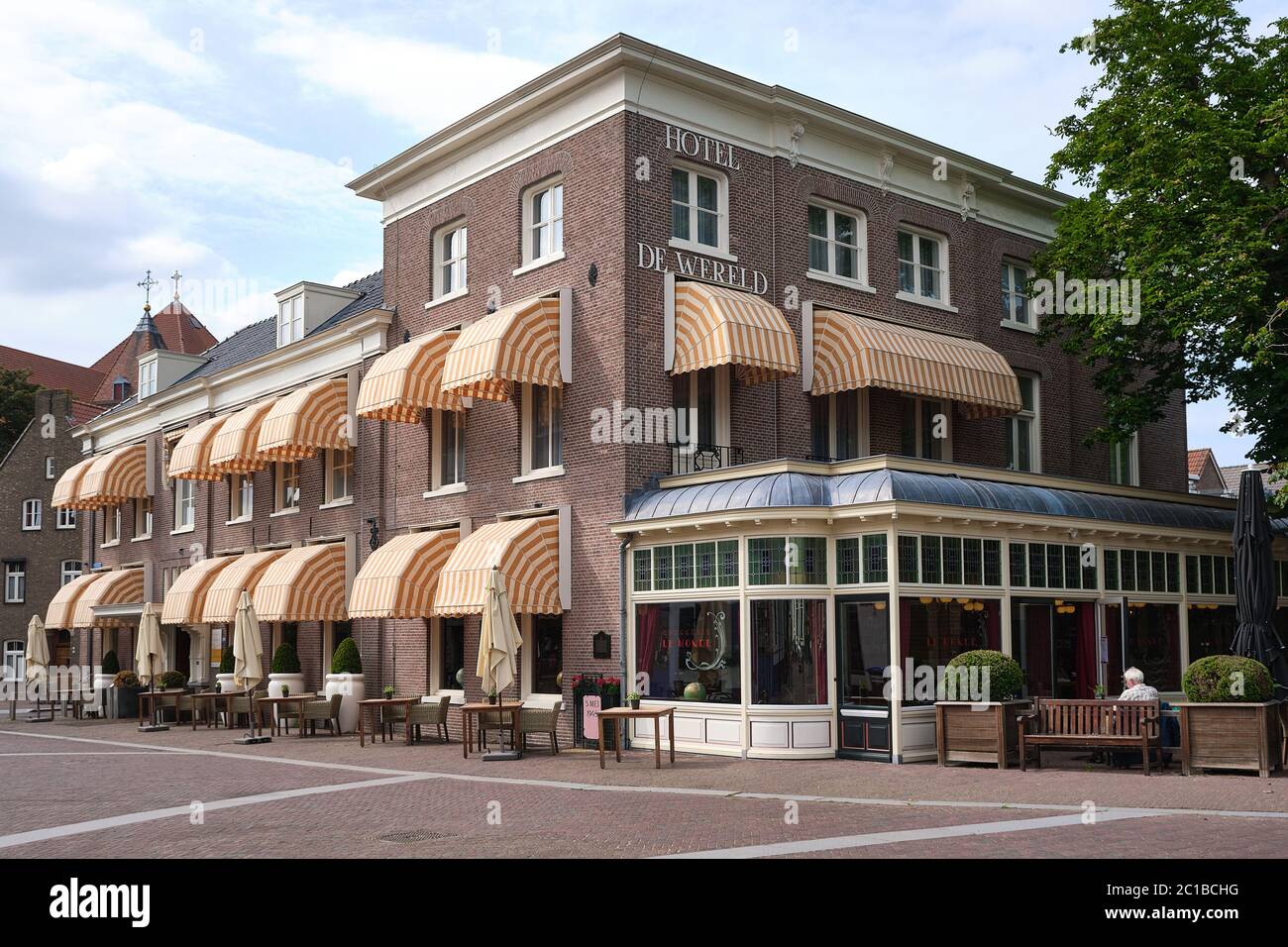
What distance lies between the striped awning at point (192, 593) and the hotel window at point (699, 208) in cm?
1618

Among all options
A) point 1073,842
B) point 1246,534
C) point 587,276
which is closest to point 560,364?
point 587,276

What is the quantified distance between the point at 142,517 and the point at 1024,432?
92.0ft

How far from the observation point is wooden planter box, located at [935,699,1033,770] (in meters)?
17.3

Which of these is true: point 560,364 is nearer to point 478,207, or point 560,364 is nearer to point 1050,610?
point 478,207

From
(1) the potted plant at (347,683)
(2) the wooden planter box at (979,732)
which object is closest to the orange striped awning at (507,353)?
(1) the potted plant at (347,683)

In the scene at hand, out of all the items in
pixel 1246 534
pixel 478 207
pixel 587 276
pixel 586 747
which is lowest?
pixel 586 747

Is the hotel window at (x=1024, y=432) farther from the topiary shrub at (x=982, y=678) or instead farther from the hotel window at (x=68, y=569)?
the hotel window at (x=68, y=569)

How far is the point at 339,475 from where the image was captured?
102ft

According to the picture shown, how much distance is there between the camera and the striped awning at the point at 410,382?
25.0 metres

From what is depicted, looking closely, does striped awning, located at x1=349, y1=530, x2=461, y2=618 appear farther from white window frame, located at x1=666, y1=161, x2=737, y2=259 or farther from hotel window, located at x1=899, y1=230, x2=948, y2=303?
hotel window, located at x1=899, y1=230, x2=948, y2=303

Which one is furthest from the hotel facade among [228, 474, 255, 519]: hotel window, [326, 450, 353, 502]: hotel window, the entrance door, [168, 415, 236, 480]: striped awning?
[228, 474, 255, 519]: hotel window
